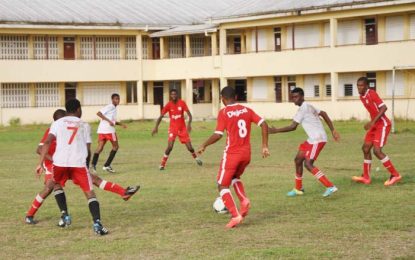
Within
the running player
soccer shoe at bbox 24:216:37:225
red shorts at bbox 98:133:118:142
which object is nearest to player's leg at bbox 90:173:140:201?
soccer shoe at bbox 24:216:37:225

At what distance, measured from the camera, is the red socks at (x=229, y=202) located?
12.5m

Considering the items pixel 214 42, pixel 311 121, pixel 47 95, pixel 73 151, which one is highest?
pixel 214 42

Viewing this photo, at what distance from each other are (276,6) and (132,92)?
12604mm

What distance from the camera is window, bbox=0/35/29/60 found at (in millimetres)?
53656

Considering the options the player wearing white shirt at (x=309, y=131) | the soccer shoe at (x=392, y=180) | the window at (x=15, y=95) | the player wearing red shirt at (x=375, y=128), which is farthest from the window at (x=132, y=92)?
the player wearing white shirt at (x=309, y=131)

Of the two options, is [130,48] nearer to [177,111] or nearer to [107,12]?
[107,12]

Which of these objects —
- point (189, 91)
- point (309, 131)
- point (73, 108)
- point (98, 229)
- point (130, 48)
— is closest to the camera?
point (98, 229)

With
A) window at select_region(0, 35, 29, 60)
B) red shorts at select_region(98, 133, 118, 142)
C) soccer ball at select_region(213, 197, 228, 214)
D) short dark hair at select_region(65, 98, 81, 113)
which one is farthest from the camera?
window at select_region(0, 35, 29, 60)

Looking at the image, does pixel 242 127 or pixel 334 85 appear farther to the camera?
pixel 334 85

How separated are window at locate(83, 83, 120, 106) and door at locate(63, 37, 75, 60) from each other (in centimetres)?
211

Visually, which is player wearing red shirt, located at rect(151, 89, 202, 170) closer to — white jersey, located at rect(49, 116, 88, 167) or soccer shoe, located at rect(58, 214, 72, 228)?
soccer shoe, located at rect(58, 214, 72, 228)

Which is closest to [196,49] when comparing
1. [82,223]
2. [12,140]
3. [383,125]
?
[12,140]

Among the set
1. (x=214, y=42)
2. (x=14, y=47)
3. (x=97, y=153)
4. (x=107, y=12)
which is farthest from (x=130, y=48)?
(x=97, y=153)

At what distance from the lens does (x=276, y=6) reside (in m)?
50.9
